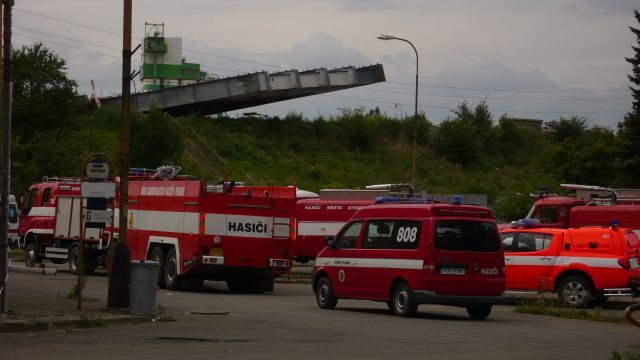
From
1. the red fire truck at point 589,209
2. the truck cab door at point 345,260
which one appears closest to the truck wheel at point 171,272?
the truck cab door at point 345,260

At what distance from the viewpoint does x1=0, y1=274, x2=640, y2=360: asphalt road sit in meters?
14.5

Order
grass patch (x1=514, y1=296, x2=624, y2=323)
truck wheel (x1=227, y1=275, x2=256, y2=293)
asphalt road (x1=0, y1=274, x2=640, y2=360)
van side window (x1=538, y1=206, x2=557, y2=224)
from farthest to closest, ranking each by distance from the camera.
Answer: van side window (x1=538, y1=206, x2=557, y2=224) → truck wheel (x1=227, y1=275, x2=256, y2=293) → grass patch (x1=514, y1=296, x2=624, y2=323) → asphalt road (x1=0, y1=274, x2=640, y2=360)

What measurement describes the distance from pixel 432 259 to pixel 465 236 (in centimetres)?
90

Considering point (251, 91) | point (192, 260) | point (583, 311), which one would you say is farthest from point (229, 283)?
point (251, 91)

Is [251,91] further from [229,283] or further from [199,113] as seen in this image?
[229,283]

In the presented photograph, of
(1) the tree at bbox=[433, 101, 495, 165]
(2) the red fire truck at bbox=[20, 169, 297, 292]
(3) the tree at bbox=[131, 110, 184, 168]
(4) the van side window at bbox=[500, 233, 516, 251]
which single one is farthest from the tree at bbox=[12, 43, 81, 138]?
(4) the van side window at bbox=[500, 233, 516, 251]

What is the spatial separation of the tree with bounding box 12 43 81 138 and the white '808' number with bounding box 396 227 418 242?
49.4 metres

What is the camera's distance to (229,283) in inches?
1188

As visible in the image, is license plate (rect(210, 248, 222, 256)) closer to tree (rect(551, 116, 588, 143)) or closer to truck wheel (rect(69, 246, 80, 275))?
truck wheel (rect(69, 246, 80, 275))

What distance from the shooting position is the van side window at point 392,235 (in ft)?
69.1

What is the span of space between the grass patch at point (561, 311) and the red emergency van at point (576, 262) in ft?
1.32

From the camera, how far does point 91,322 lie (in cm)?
1733

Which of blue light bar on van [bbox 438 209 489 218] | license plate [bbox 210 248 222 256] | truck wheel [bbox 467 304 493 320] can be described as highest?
blue light bar on van [bbox 438 209 489 218]

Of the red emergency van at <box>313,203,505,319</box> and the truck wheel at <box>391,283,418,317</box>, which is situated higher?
the red emergency van at <box>313,203,505,319</box>
